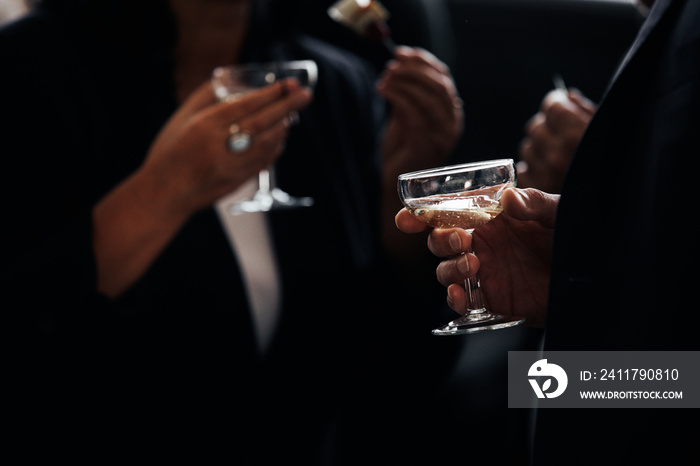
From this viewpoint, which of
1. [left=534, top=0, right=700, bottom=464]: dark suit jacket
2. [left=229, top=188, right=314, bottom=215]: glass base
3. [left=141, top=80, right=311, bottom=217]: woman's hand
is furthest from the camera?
[left=229, top=188, right=314, bottom=215]: glass base

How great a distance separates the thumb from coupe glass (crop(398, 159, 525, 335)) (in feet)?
0.06

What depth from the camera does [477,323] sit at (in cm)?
48

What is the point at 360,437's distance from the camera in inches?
40.7

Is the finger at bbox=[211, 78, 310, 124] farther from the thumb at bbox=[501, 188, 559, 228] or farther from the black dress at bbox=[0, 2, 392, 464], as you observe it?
the thumb at bbox=[501, 188, 559, 228]

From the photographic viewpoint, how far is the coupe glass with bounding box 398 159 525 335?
0.46 m

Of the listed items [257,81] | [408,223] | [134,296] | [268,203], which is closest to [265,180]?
[268,203]

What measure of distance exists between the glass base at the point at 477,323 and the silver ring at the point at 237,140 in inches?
19.1

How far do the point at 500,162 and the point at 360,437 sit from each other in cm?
69

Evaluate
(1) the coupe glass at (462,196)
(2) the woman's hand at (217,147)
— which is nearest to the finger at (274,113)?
(2) the woman's hand at (217,147)

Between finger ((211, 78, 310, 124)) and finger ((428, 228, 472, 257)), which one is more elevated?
finger ((211, 78, 310, 124))

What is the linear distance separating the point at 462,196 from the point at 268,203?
672 millimetres

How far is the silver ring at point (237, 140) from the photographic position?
0.87m

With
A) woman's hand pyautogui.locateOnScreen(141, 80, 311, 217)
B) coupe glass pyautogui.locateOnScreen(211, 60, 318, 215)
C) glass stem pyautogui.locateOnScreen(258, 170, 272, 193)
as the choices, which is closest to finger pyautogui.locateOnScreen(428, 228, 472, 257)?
woman's hand pyautogui.locateOnScreen(141, 80, 311, 217)

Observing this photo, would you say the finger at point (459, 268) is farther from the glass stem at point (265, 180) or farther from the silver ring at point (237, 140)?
the glass stem at point (265, 180)
